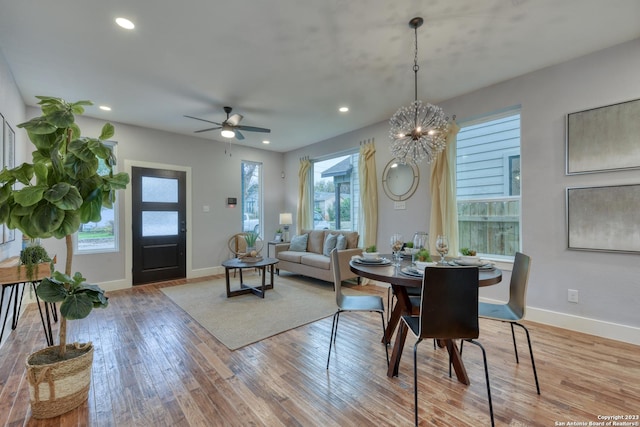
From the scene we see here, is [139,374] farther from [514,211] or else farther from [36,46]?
[514,211]

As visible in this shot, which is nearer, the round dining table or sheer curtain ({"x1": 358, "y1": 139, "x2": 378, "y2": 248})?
the round dining table

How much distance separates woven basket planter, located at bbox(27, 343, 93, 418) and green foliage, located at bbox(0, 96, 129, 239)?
2.66 ft

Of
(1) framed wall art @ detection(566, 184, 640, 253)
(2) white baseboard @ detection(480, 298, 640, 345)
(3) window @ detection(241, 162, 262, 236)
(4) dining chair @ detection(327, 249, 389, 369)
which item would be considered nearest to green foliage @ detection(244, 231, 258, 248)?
(3) window @ detection(241, 162, 262, 236)

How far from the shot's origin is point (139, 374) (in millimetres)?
2141

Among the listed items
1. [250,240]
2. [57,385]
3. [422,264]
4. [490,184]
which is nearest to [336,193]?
[250,240]

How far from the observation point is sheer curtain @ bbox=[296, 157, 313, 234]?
626cm

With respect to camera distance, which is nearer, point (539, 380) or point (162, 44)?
point (539, 380)

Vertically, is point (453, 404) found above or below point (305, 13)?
below

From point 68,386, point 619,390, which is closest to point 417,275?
point 619,390

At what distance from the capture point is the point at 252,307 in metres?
3.64

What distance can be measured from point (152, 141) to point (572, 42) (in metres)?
5.99

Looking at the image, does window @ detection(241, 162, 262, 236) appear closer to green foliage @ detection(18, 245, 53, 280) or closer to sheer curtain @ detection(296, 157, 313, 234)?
sheer curtain @ detection(296, 157, 313, 234)

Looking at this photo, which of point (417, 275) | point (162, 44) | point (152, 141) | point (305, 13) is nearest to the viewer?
point (417, 275)

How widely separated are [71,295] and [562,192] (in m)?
4.39
